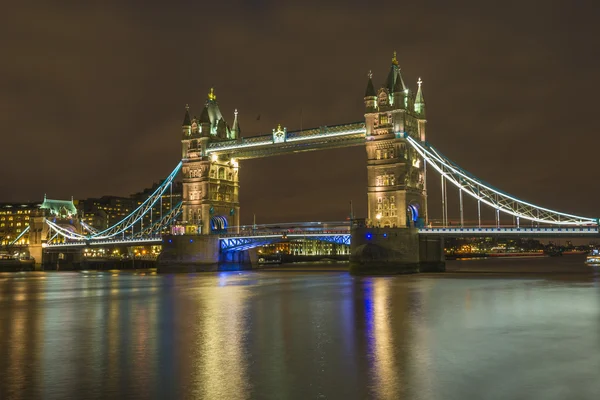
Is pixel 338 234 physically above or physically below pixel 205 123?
below

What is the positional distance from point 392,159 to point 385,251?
25.5 ft

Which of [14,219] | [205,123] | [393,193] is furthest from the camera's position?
[14,219]

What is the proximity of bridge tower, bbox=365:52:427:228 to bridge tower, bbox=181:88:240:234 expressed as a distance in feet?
61.6

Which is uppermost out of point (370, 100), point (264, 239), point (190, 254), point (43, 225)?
point (370, 100)

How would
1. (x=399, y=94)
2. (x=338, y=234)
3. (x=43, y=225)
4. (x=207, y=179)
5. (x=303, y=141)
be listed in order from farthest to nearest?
(x=43, y=225), (x=207, y=179), (x=303, y=141), (x=338, y=234), (x=399, y=94)

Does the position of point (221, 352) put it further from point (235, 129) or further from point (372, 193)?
point (235, 129)

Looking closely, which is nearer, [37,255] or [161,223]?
[161,223]

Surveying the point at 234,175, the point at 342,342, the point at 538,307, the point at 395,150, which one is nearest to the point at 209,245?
the point at 234,175

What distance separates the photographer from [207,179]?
6331 cm

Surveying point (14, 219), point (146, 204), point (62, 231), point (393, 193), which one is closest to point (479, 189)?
point (393, 193)

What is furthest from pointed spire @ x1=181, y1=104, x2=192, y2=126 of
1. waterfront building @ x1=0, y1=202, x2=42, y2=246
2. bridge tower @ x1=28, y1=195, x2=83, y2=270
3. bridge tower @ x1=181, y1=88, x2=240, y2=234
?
waterfront building @ x1=0, y1=202, x2=42, y2=246

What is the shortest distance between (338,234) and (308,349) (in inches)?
1515

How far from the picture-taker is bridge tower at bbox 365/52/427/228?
5031 centimetres

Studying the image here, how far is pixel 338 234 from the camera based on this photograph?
5316 centimetres
